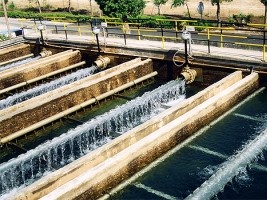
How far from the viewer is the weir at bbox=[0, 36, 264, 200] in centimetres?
1151

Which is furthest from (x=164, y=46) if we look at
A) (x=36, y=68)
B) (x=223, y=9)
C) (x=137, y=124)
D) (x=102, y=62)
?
(x=223, y=9)

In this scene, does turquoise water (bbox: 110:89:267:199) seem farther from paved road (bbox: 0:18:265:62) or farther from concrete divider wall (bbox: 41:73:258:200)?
paved road (bbox: 0:18:265:62)

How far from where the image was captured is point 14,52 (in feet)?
96.1

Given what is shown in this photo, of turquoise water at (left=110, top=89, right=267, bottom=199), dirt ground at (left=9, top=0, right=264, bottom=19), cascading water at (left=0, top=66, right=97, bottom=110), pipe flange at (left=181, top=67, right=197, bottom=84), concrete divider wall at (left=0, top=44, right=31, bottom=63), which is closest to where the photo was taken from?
turquoise water at (left=110, top=89, right=267, bottom=199)

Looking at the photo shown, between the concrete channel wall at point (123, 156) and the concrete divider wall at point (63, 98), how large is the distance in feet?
19.8

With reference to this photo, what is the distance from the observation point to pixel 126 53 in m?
23.5

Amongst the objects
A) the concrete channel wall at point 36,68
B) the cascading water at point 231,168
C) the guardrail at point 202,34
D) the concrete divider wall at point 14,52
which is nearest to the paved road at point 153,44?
the guardrail at point 202,34

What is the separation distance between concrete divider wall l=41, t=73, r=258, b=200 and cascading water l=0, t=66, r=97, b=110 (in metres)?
10.1

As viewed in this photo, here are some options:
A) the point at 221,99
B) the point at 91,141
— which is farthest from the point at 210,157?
the point at 91,141

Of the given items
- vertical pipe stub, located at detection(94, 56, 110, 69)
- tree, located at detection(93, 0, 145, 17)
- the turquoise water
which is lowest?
the turquoise water

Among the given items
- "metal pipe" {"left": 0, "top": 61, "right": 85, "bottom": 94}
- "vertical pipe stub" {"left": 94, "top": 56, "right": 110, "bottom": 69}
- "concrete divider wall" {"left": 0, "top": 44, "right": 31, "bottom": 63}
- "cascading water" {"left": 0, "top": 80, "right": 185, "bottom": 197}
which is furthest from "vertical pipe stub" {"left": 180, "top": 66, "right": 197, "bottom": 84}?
"concrete divider wall" {"left": 0, "top": 44, "right": 31, "bottom": 63}

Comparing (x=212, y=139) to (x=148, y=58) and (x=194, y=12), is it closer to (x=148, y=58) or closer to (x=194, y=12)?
(x=148, y=58)

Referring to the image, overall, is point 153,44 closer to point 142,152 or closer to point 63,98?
point 63,98

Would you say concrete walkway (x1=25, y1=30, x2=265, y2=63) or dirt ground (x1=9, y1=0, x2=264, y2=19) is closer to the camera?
concrete walkway (x1=25, y1=30, x2=265, y2=63)
